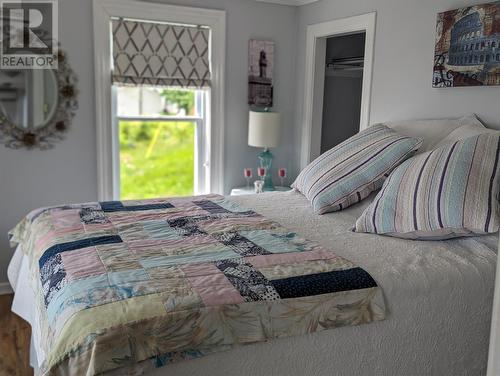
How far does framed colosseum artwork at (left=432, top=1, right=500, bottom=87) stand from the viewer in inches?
97.6

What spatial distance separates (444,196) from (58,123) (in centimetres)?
264

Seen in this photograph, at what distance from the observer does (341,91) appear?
444cm

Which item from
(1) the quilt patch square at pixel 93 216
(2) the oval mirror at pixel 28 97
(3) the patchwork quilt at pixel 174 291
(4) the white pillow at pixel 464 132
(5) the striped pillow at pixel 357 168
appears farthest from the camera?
(2) the oval mirror at pixel 28 97

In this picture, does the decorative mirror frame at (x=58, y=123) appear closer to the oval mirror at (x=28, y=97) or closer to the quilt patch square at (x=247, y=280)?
the oval mirror at (x=28, y=97)

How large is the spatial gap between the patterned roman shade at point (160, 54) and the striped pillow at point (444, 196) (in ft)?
6.86

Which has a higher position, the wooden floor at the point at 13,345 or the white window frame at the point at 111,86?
the white window frame at the point at 111,86

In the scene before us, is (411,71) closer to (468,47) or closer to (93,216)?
(468,47)

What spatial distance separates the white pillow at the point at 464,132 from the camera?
234cm

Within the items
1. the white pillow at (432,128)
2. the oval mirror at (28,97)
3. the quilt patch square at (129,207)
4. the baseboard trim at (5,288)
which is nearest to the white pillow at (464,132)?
the white pillow at (432,128)

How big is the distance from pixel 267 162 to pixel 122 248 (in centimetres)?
231

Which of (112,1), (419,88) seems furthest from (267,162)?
(112,1)

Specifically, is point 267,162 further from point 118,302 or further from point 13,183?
point 118,302

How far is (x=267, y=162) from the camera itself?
157 inches

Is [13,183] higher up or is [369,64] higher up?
[369,64]
